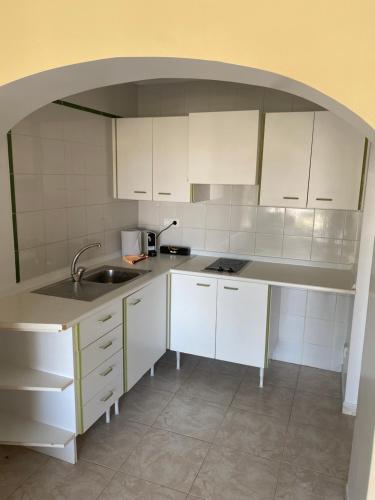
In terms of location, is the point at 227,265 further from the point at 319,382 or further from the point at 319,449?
the point at 319,449

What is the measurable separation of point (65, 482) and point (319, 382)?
6.29 feet

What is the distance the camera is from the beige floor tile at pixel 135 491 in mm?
1831

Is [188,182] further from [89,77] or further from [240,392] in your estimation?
[240,392]

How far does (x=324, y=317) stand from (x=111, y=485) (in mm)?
1973

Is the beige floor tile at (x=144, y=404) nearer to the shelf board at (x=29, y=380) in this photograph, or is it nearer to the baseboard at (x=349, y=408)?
the shelf board at (x=29, y=380)

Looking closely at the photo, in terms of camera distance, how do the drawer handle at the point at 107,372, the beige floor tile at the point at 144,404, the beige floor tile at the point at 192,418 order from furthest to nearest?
1. the beige floor tile at the point at 144,404
2. the beige floor tile at the point at 192,418
3. the drawer handle at the point at 107,372

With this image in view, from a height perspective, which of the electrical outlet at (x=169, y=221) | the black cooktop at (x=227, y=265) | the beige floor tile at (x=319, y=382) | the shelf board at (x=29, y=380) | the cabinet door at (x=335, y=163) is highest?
the cabinet door at (x=335, y=163)

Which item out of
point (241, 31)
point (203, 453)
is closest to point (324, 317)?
point (203, 453)

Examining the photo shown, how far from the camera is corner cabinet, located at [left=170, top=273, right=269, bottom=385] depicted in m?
2.66

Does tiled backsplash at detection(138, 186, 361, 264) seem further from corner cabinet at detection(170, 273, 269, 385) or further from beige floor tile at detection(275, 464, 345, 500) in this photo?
beige floor tile at detection(275, 464, 345, 500)

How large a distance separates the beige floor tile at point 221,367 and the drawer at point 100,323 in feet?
3.66

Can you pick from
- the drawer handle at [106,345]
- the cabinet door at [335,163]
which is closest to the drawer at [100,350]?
the drawer handle at [106,345]

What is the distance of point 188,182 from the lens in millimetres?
2850

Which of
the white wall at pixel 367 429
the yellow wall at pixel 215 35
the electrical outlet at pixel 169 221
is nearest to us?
the yellow wall at pixel 215 35
